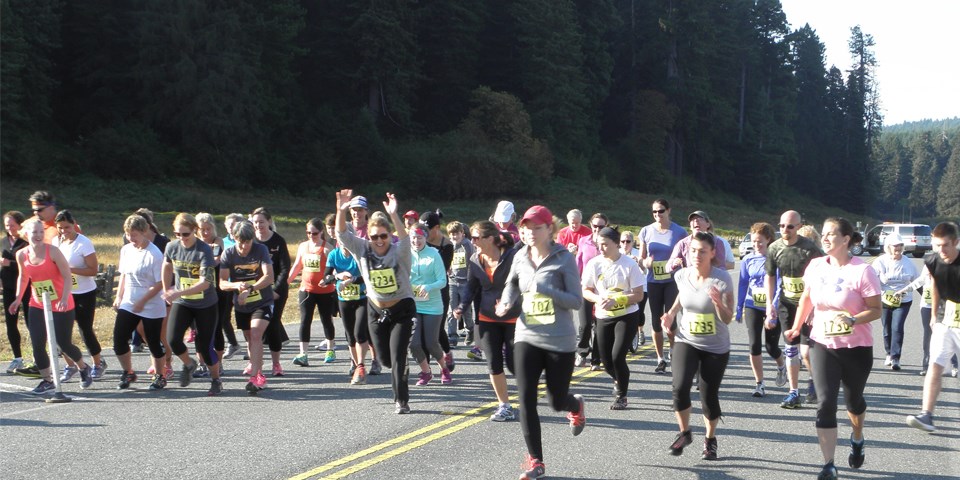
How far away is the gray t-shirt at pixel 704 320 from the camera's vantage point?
6965 millimetres

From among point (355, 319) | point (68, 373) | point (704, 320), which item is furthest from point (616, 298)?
point (68, 373)

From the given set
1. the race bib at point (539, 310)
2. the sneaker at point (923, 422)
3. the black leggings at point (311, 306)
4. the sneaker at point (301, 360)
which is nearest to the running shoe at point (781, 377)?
the sneaker at point (923, 422)

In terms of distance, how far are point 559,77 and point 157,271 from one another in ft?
209

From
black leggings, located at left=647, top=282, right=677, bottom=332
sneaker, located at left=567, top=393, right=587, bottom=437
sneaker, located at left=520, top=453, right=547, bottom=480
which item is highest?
black leggings, located at left=647, top=282, right=677, bottom=332

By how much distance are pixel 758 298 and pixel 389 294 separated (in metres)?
3.77

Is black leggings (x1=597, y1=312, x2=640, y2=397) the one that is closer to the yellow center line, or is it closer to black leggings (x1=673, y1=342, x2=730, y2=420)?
the yellow center line

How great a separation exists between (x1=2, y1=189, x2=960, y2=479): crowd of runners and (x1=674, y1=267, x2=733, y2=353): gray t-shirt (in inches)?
0.6

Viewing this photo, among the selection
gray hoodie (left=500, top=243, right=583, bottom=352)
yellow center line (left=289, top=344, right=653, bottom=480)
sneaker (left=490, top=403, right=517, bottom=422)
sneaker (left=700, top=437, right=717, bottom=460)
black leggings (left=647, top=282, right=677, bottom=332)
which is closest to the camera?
gray hoodie (left=500, top=243, right=583, bottom=352)

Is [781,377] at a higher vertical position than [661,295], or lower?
lower

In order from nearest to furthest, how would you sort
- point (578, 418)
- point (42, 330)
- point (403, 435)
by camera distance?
1. point (578, 418)
2. point (403, 435)
3. point (42, 330)

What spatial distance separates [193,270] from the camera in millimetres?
9516

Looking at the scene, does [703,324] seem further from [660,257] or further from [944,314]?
[660,257]

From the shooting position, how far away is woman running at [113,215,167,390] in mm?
9672

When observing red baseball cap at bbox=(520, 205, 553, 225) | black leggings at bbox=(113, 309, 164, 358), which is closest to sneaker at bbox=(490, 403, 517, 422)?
red baseball cap at bbox=(520, 205, 553, 225)
